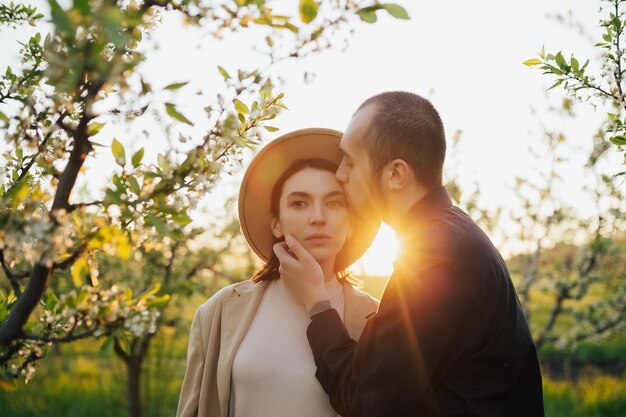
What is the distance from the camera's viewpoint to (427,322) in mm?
1547

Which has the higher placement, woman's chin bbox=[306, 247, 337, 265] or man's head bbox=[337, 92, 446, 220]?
man's head bbox=[337, 92, 446, 220]

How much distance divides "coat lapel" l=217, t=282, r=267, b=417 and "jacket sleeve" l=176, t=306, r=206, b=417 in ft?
0.43

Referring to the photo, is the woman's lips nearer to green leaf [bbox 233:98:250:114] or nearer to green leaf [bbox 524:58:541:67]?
green leaf [bbox 233:98:250:114]

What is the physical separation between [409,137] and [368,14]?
2.58ft

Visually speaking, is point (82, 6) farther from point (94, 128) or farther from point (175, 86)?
point (94, 128)

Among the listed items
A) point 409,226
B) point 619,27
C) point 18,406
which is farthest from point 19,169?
point 18,406

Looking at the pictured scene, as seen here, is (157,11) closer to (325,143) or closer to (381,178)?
(381,178)

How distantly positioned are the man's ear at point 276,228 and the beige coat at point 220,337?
0.87 ft

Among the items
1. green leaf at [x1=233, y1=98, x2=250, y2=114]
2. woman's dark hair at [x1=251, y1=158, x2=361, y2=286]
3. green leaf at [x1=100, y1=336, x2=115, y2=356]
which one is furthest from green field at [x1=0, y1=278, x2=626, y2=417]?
green leaf at [x1=100, y1=336, x2=115, y2=356]

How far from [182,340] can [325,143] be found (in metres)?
7.56

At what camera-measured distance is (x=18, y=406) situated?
7.33 m

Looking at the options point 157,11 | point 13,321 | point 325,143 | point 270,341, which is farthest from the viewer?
point 325,143

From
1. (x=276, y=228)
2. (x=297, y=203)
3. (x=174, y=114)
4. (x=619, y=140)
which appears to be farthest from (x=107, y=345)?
(x=619, y=140)

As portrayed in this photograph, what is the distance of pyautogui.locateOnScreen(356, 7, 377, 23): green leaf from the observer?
1.18m
